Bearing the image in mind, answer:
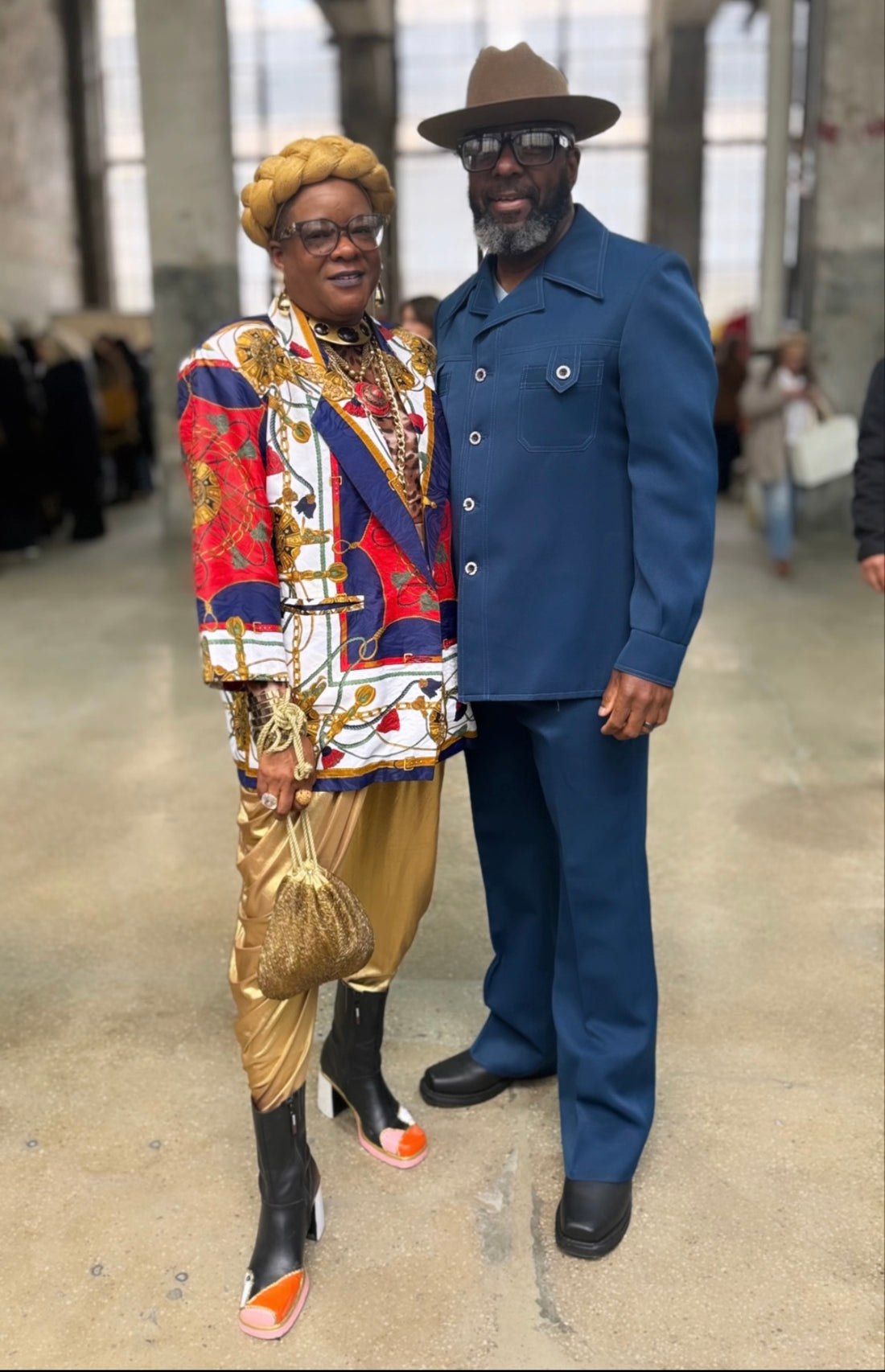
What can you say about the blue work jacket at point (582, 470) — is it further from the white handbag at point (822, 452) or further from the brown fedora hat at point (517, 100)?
the white handbag at point (822, 452)

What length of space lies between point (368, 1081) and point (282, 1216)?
0.43m

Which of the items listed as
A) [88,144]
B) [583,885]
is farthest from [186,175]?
[88,144]

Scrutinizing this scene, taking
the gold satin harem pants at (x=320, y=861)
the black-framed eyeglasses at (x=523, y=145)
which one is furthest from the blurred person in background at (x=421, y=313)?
the gold satin harem pants at (x=320, y=861)

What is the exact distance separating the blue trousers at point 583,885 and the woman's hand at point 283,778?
43cm

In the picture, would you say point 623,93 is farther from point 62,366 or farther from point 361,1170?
point 361,1170

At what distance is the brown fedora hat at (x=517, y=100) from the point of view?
2004 mm

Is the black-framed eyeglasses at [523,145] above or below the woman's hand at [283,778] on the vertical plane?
above

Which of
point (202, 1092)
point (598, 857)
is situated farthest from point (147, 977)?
point (598, 857)

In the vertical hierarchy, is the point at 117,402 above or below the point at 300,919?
below

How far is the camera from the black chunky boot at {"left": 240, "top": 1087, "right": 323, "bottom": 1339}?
2014 mm

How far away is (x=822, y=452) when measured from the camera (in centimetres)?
888

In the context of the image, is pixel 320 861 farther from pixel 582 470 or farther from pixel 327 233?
pixel 327 233

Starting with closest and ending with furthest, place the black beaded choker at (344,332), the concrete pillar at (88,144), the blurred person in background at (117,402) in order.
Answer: the black beaded choker at (344,332), the blurred person in background at (117,402), the concrete pillar at (88,144)

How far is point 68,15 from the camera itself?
19391mm
